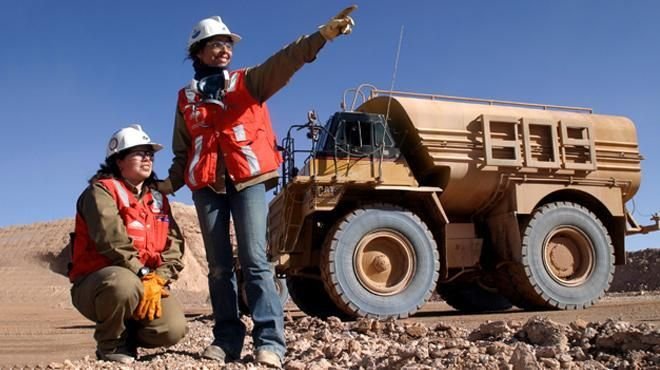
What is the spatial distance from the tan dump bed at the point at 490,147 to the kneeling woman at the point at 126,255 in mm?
4885

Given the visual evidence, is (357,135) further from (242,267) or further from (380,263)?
(242,267)

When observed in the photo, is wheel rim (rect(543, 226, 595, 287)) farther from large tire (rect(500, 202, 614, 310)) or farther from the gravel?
the gravel

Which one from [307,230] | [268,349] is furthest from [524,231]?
[268,349]

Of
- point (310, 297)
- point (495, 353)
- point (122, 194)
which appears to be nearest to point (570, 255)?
point (310, 297)

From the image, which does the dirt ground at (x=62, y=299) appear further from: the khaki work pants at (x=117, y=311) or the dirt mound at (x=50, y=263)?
the khaki work pants at (x=117, y=311)

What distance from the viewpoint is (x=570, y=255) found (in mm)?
9172

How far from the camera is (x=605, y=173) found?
9.43m

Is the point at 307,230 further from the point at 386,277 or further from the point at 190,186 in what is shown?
the point at 190,186

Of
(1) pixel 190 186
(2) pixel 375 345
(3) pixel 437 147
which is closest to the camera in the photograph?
(1) pixel 190 186

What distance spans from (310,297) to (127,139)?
6.26 m

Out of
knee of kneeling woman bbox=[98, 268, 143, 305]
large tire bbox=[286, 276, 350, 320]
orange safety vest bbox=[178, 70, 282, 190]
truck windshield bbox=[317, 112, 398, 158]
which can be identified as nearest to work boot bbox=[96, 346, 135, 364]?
knee of kneeling woman bbox=[98, 268, 143, 305]

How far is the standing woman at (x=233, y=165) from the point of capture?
12.2ft

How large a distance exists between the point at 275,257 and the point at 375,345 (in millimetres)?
4091

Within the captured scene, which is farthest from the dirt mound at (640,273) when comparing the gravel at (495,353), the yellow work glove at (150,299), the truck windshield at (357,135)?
the yellow work glove at (150,299)
